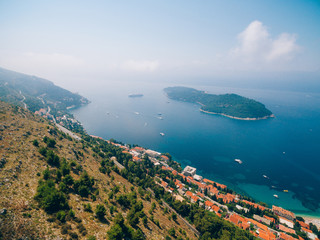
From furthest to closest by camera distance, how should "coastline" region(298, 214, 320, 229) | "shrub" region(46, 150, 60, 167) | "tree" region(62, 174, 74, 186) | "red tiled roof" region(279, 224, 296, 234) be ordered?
"coastline" region(298, 214, 320, 229), "red tiled roof" region(279, 224, 296, 234), "shrub" region(46, 150, 60, 167), "tree" region(62, 174, 74, 186)

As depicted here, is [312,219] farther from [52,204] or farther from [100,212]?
[52,204]

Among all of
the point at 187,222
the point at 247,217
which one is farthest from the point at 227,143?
the point at 187,222

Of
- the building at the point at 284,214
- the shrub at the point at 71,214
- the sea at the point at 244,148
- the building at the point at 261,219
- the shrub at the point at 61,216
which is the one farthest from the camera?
the sea at the point at 244,148

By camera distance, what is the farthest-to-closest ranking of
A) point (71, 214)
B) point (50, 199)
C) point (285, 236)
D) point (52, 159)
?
1. point (285, 236)
2. point (52, 159)
3. point (71, 214)
4. point (50, 199)

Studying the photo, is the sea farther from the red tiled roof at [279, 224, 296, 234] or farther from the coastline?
the red tiled roof at [279, 224, 296, 234]

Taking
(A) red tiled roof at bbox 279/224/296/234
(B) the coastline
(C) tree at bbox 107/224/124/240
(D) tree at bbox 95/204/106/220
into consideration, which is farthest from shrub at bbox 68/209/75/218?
(B) the coastline

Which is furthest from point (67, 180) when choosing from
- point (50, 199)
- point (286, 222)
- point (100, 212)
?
point (286, 222)

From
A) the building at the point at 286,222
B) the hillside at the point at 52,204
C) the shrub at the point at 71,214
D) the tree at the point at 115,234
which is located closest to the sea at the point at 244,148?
the building at the point at 286,222

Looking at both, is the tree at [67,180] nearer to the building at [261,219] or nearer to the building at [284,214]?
the building at [261,219]

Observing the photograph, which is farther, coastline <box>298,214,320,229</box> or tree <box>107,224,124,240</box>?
coastline <box>298,214,320,229</box>

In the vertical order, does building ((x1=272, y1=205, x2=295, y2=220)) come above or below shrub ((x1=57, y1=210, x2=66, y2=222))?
below

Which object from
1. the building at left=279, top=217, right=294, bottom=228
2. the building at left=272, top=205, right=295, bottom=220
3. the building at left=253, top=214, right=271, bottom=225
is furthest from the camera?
the building at left=272, top=205, right=295, bottom=220

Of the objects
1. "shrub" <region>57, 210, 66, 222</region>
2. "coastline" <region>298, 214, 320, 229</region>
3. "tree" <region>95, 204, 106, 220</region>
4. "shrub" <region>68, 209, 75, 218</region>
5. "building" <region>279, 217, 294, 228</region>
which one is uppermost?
"shrub" <region>57, 210, 66, 222</region>
